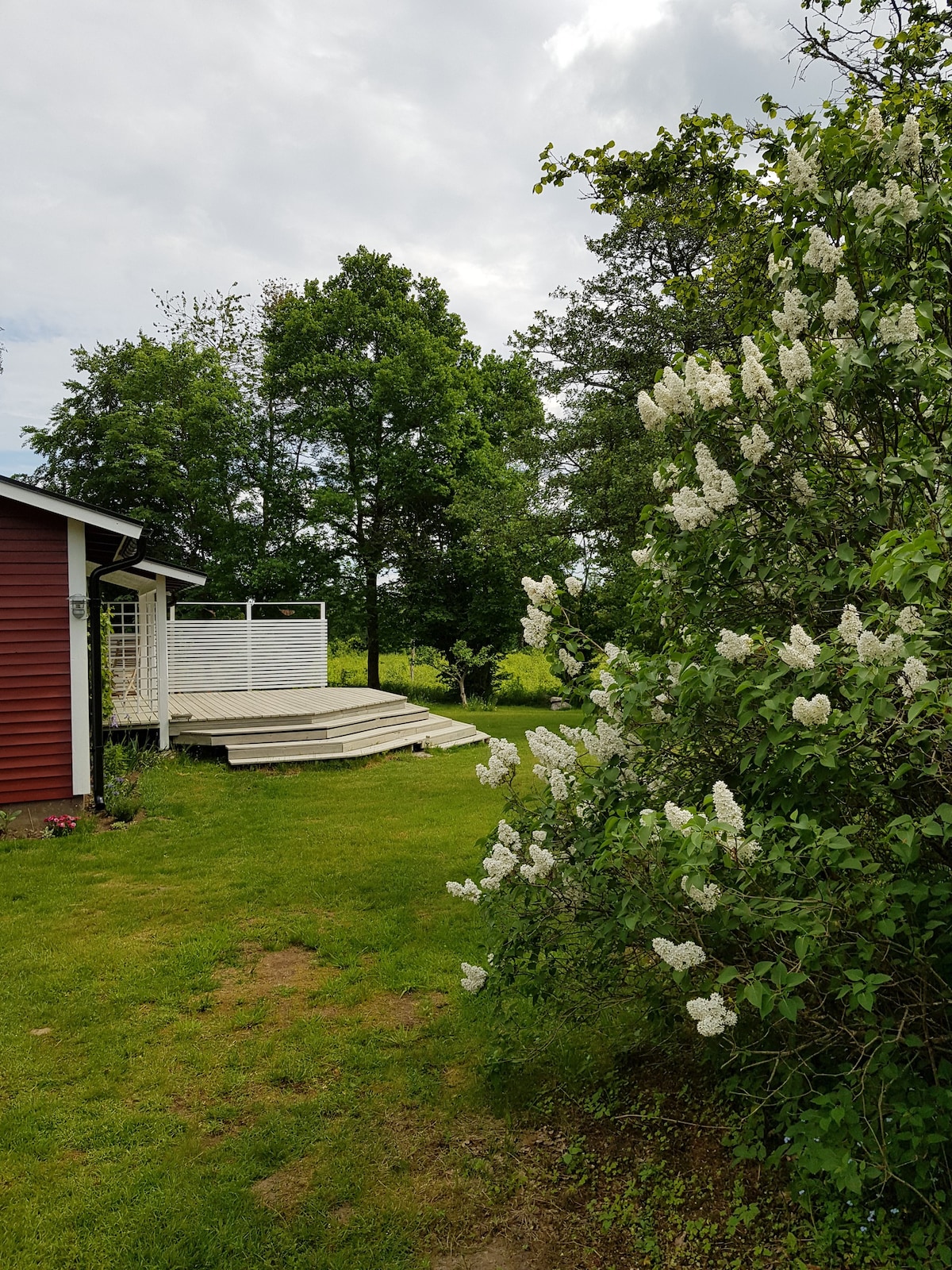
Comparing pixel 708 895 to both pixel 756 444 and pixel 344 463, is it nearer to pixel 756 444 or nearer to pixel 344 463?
pixel 756 444

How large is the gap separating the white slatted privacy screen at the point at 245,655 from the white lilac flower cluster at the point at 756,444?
13.7m

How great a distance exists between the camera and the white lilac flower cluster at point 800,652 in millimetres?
1867

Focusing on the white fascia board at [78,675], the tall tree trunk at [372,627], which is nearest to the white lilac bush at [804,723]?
the white fascia board at [78,675]

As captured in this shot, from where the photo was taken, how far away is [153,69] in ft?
29.8

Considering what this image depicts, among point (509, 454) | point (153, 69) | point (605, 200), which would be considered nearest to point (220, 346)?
point (509, 454)

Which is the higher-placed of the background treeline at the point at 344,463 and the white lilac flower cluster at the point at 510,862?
the background treeline at the point at 344,463

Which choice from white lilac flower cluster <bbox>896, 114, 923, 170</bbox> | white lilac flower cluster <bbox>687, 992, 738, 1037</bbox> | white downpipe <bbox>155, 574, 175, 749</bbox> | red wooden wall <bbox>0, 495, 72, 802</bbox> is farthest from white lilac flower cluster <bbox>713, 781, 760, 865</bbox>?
white downpipe <bbox>155, 574, 175, 749</bbox>

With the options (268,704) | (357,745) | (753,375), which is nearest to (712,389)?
(753,375)

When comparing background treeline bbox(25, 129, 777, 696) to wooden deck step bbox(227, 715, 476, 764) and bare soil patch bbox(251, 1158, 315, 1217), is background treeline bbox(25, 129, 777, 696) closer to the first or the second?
wooden deck step bbox(227, 715, 476, 764)

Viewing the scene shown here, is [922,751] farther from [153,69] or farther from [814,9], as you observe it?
[153,69]

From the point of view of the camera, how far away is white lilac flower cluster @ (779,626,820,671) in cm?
187

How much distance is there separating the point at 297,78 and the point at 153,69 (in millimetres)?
1766

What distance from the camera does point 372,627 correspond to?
815 inches

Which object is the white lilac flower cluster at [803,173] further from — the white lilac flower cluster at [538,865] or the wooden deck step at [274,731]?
the wooden deck step at [274,731]
